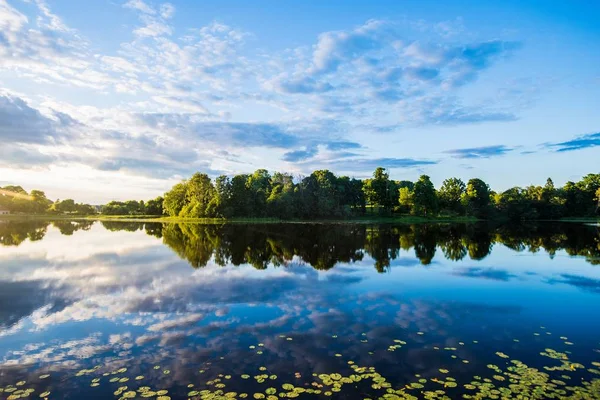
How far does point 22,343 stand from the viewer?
421 inches

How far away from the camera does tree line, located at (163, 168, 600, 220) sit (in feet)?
326

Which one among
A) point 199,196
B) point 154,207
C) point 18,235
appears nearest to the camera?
point 18,235

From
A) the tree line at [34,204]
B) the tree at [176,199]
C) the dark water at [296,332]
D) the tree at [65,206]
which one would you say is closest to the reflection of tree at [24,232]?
the dark water at [296,332]

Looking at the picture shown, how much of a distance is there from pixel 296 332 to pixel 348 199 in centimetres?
11562

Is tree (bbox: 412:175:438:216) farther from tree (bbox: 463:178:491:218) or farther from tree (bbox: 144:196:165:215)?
tree (bbox: 144:196:165:215)

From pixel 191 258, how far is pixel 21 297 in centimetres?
1301

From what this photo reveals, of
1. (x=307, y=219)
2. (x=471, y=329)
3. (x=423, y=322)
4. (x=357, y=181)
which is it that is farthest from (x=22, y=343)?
(x=357, y=181)

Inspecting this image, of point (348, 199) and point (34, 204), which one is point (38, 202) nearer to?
point (34, 204)

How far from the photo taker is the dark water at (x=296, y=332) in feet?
26.9

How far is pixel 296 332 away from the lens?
38.6 ft

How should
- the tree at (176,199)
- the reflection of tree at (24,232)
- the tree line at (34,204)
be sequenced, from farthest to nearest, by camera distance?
1. the tree line at (34,204)
2. the tree at (176,199)
3. the reflection of tree at (24,232)

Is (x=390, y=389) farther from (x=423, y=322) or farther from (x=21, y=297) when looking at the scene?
(x=21, y=297)

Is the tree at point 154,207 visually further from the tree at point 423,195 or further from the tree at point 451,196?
the tree at point 451,196

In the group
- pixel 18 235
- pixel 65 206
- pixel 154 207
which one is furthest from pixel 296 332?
pixel 65 206
